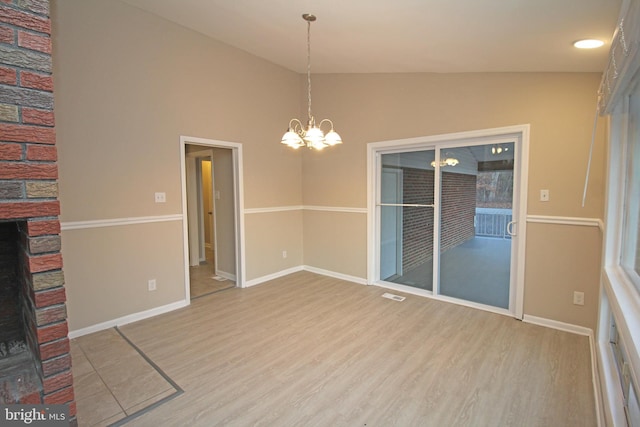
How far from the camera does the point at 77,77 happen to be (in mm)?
2902

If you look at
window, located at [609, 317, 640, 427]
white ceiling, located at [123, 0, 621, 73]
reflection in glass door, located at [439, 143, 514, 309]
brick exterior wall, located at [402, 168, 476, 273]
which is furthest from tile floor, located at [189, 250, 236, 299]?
window, located at [609, 317, 640, 427]

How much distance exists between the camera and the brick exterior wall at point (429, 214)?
3697 mm

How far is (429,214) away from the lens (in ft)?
13.0

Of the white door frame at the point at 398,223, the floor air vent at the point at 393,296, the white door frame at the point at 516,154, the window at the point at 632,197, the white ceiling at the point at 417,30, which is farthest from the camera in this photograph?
the white door frame at the point at 398,223

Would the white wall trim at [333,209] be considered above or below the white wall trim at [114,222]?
above

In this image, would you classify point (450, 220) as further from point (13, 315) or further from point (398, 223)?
point (13, 315)

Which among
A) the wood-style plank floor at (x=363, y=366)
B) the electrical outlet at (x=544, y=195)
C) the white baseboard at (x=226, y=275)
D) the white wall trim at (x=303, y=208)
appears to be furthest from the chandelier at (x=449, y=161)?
the white baseboard at (x=226, y=275)

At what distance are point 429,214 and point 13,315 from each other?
152 inches

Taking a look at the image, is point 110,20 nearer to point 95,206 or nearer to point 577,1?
point 95,206

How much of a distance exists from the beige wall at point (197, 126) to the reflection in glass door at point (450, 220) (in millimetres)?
294

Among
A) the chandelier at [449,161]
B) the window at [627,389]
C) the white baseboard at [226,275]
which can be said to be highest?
the chandelier at [449,161]

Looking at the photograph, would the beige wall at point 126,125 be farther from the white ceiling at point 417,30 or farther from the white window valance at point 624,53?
the white window valance at point 624,53

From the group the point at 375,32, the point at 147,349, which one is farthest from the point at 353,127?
the point at 147,349

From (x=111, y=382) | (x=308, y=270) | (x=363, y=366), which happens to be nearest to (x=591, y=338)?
(x=363, y=366)
